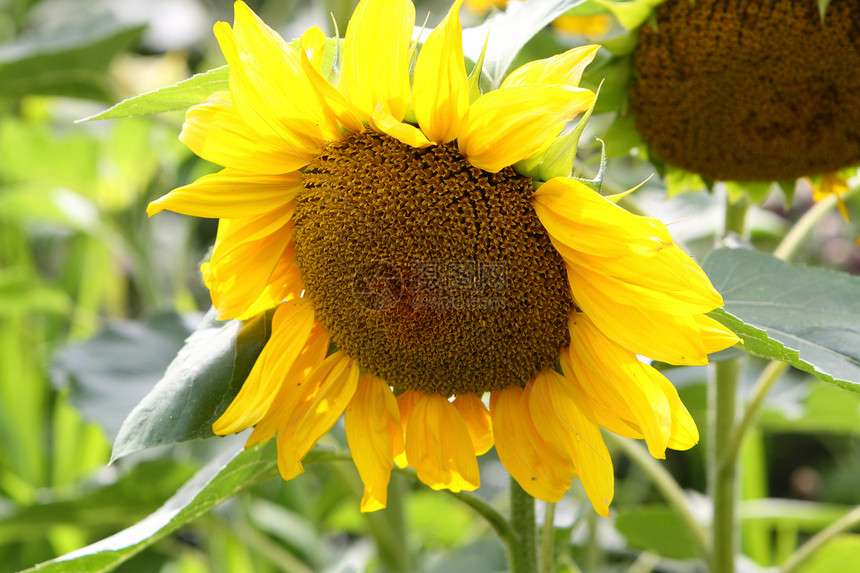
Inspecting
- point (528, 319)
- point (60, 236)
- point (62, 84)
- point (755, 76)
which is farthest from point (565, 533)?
point (60, 236)

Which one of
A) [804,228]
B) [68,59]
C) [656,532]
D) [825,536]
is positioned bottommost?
[656,532]

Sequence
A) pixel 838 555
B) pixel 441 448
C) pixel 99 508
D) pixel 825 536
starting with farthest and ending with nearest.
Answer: pixel 99 508 < pixel 838 555 < pixel 825 536 < pixel 441 448

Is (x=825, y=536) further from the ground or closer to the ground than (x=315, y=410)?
closer to the ground

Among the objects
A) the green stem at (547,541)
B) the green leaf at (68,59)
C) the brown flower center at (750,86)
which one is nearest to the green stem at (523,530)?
the green stem at (547,541)

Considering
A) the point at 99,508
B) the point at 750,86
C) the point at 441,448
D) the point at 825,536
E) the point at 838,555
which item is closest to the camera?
the point at 441,448

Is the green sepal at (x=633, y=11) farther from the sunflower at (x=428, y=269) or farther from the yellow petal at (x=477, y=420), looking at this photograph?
the yellow petal at (x=477, y=420)

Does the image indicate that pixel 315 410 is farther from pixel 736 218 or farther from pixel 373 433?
pixel 736 218

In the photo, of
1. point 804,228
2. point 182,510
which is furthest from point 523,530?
point 804,228
